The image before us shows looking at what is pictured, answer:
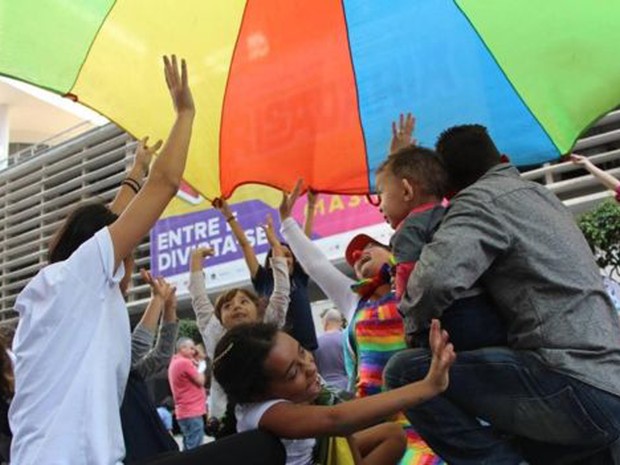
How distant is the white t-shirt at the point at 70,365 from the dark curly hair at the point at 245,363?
1.53 ft

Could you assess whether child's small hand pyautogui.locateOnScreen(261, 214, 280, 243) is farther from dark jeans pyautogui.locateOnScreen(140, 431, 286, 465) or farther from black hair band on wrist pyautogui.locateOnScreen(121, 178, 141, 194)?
dark jeans pyautogui.locateOnScreen(140, 431, 286, 465)

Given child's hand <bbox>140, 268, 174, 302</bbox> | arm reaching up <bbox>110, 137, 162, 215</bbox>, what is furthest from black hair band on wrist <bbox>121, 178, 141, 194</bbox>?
child's hand <bbox>140, 268, 174, 302</bbox>

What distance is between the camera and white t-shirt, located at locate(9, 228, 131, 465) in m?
1.81

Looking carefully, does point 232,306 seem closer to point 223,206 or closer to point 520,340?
point 223,206

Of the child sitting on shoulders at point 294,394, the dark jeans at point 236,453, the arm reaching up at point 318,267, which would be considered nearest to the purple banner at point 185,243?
the arm reaching up at point 318,267

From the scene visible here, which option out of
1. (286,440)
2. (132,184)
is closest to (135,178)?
(132,184)

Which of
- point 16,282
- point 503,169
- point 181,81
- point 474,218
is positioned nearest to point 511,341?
point 474,218

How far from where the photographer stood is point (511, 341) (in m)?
2.12

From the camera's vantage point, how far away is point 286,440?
2289mm

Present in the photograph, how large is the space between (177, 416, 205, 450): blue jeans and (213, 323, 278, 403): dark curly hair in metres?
6.88

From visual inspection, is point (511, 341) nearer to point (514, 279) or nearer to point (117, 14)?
point (514, 279)

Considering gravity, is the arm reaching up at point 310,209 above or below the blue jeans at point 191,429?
above

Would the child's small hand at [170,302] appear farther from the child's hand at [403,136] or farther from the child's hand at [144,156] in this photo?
the child's hand at [403,136]

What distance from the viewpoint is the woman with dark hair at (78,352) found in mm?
1816
